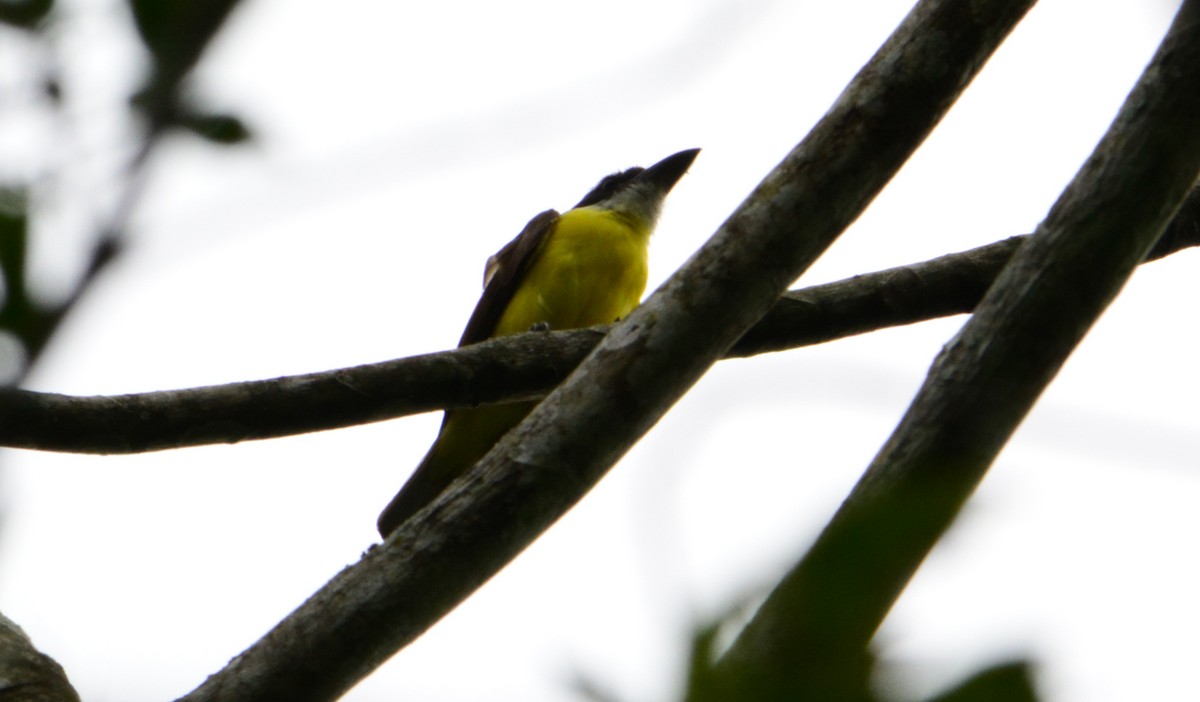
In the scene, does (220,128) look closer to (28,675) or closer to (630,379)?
(630,379)

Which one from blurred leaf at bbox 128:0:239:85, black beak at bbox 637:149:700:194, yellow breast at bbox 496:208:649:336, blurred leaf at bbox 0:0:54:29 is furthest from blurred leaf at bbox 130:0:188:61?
black beak at bbox 637:149:700:194

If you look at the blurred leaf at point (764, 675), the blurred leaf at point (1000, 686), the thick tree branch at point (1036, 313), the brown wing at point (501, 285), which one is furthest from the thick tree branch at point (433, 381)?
the brown wing at point (501, 285)

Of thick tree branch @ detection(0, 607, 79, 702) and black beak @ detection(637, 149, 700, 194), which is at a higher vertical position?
black beak @ detection(637, 149, 700, 194)

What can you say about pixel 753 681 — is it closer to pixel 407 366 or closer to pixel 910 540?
pixel 910 540

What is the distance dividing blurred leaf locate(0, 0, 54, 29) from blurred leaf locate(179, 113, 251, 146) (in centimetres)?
16

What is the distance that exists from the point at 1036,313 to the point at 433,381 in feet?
5.54

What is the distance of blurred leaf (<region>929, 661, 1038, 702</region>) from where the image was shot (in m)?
0.74

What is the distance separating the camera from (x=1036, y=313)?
2.22m

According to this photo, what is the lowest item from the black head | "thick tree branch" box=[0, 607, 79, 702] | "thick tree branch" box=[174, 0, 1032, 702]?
"thick tree branch" box=[0, 607, 79, 702]

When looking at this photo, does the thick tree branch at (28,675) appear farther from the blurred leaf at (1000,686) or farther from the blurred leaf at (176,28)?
the blurred leaf at (1000,686)

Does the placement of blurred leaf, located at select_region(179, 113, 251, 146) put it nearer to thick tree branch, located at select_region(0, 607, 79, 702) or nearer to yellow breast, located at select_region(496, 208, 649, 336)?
thick tree branch, located at select_region(0, 607, 79, 702)

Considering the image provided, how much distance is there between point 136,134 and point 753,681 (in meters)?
0.62

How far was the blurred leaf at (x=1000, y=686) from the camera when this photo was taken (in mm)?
741

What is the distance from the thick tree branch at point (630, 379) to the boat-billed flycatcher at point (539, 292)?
9.68 ft
